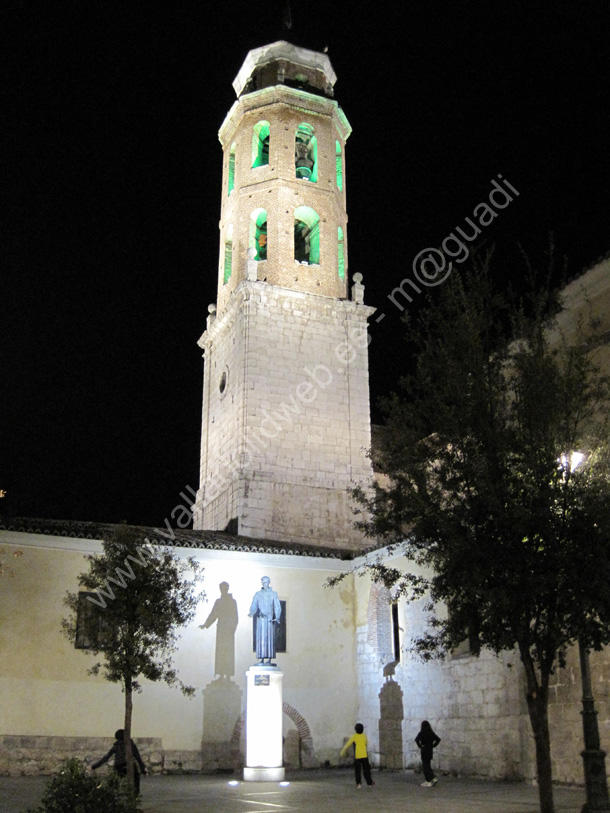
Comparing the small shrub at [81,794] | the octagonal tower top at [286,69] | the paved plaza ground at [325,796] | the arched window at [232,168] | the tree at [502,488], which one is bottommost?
the paved plaza ground at [325,796]

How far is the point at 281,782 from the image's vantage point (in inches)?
613

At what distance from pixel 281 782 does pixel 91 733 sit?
450 cm

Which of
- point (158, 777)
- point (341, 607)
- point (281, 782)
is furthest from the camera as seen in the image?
point (341, 607)

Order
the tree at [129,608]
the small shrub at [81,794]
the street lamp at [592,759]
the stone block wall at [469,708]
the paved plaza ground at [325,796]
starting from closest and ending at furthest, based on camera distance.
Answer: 1. the small shrub at [81,794]
2. the street lamp at [592,759]
3. the paved plaza ground at [325,796]
4. the tree at [129,608]
5. the stone block wall at [469,708]

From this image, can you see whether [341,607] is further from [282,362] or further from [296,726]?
[282,362]

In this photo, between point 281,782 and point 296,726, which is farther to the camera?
point 296,726

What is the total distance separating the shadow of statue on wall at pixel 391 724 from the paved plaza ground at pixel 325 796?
176 cm

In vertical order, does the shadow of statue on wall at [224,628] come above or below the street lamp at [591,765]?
above

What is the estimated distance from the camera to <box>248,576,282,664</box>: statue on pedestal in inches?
650

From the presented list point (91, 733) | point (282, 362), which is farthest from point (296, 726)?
point (282, 362)

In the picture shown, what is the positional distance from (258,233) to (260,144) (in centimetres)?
389

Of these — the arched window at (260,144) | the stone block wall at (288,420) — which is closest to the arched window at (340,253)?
the stone block wall at (288,420)

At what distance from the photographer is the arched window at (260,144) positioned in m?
29.3

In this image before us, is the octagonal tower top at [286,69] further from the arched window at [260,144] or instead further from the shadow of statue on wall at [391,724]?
the shadow of statue on wall at [391,724]
